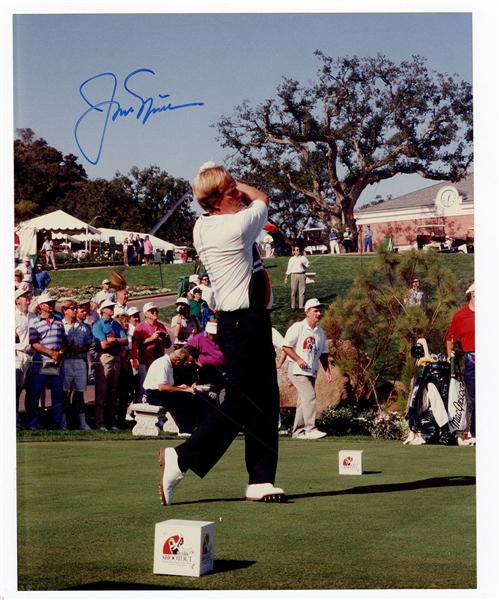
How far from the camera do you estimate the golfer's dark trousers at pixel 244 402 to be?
18.1 ft

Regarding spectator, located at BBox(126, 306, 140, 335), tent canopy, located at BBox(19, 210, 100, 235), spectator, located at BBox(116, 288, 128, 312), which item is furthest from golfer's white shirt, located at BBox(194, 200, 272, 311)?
spectator, located at BBox(126, 306, 140, 335)

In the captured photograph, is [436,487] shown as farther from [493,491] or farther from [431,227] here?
[431,227]

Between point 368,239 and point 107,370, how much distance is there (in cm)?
275

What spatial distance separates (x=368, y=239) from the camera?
29.6ft

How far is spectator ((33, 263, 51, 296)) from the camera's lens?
312 inches

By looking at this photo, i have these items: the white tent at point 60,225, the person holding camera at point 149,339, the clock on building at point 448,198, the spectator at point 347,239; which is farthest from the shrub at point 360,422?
the white tent at point 60,225

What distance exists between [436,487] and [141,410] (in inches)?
137

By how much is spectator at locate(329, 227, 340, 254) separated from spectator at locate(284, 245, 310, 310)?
1.24 feet

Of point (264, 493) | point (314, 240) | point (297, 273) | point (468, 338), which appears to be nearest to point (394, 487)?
point (264, 493)

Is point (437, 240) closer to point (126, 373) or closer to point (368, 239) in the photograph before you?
point (368, 239)

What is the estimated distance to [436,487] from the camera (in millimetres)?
6102

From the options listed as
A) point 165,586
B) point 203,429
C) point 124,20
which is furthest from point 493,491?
point 124,20

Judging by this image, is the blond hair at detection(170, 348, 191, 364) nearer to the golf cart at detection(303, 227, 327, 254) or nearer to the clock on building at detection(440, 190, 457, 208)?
the golf cart at detection(303, 227, 327, 254)

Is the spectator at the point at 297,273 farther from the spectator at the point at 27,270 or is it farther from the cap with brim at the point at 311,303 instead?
the spectator at the point at 27,270
